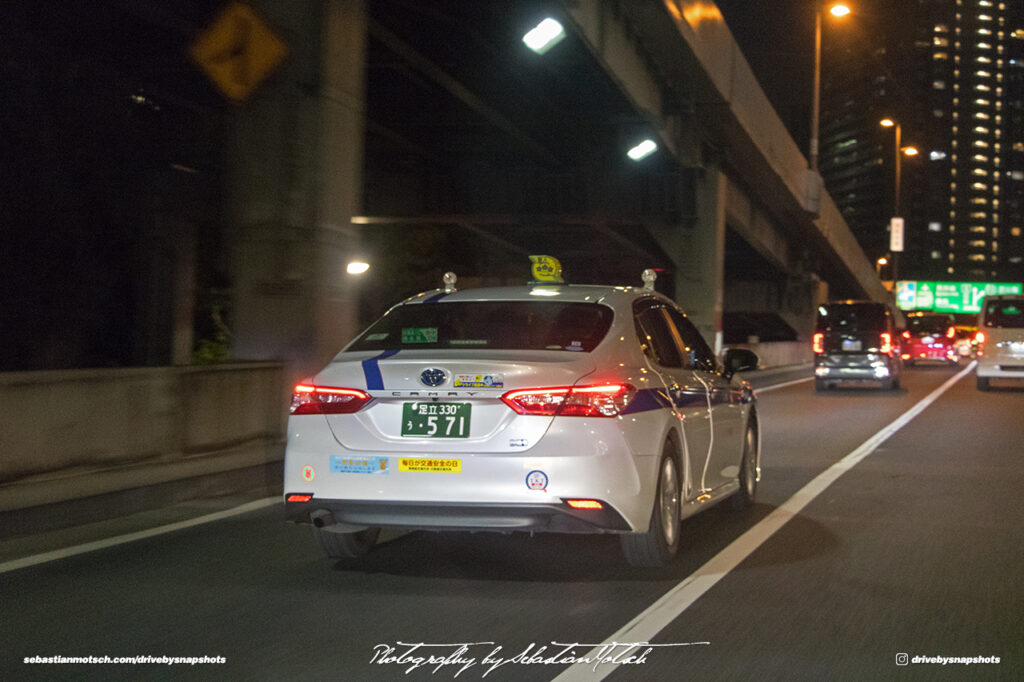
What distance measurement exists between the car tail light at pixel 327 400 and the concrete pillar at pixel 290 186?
6168mm

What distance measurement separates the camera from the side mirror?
912 cm

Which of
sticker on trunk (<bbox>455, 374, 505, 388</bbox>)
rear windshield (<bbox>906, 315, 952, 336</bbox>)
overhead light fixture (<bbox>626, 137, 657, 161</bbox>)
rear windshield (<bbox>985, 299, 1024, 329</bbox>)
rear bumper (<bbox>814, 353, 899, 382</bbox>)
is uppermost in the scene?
overhead light fixture (<bbox>626, 137, 657, 161</bbox>)

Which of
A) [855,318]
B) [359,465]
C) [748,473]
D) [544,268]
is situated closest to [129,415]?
[359,465]

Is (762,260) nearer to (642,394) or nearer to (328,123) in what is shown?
(328,123)

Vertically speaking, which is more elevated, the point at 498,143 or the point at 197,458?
the point at 498,143

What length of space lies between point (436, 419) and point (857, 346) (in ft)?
75.8

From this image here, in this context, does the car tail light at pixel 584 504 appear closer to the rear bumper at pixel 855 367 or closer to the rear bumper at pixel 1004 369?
Answer: the rear bumper at pixel 855 367

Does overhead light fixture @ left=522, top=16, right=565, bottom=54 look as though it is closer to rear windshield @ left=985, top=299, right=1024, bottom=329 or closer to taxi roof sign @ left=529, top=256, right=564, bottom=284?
taxi roof sign @ left=529, top=256, right=564, bottom=284

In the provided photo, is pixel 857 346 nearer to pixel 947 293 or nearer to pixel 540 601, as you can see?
pixel 540 601

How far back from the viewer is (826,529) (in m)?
8.96

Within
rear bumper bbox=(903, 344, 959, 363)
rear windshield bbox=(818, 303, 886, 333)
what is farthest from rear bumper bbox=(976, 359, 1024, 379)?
rear bumper bbox=(903, 344, 959, 363)

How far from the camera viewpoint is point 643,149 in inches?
1153

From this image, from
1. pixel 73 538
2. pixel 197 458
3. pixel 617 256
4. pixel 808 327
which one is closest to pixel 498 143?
pixel 617 256

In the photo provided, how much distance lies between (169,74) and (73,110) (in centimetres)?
190
